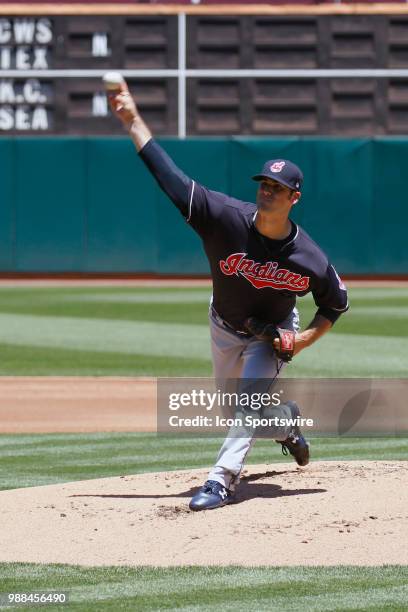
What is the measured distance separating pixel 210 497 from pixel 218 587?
53.5 inches

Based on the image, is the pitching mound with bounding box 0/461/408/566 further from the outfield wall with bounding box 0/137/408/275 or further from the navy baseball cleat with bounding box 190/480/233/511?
the outfield wall with bounding box 0/137/408/275

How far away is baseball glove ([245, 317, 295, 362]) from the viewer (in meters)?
6.38

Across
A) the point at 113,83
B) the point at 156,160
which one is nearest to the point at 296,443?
the point at 156,160

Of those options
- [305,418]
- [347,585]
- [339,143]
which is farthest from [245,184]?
[347,585]

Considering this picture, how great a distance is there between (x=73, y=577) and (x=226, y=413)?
1.90m

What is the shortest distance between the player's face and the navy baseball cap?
1.1 inches

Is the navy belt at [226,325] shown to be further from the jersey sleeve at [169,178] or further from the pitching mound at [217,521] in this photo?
the pitching mound at [217,521]

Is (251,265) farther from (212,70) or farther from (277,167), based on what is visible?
(212,70)

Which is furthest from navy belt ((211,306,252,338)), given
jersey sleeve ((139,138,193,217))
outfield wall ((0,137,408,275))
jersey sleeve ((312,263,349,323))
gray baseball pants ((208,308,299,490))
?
outfield wall ((0,137,408,275))

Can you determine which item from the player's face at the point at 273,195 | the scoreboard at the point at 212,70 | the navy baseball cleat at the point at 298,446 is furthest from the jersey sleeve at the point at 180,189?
the scoreboard at the point at 212,70

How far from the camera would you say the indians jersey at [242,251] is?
20.5ft

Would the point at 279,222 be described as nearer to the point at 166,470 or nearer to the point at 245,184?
the point at 166,470

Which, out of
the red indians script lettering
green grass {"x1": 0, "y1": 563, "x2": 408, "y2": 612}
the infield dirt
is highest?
the red indians script lettering

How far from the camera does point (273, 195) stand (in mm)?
6230
